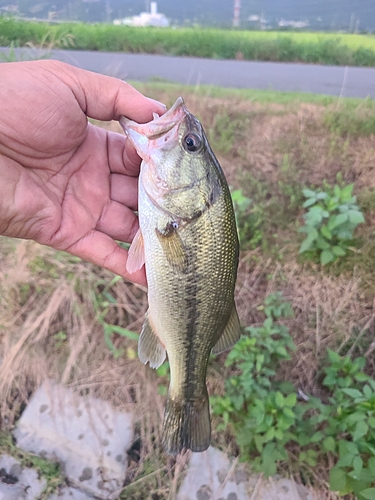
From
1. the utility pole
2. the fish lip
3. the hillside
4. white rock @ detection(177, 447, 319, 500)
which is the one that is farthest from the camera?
the utility pole

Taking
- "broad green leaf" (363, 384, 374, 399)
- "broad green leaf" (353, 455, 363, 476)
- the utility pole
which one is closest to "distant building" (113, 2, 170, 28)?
the utility pole

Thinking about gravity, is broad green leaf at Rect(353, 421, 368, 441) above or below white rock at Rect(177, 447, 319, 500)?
above

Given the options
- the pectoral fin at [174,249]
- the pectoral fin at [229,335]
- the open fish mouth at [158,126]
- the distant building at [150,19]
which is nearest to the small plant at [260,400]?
the pectoral fin at [229,335]

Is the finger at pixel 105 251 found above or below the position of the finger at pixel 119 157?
below

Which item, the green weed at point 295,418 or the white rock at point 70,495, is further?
the white rock at point 70,495

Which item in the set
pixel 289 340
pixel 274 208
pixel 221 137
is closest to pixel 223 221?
pixel 289 340

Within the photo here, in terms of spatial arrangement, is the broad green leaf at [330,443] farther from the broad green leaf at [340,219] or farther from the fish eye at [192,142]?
the fish eye at [192,142]

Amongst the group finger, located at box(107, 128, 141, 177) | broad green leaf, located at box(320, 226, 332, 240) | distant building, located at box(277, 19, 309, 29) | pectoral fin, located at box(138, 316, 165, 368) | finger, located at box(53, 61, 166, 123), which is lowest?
pectoral fin, located at box(138, 316, 165, 368)

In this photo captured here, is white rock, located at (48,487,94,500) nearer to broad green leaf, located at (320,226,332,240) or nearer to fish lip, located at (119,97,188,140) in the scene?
fish lip, located at (119,97,188,140)
